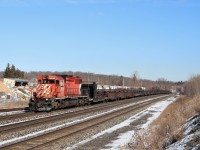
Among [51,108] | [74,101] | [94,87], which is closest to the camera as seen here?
[51,108]

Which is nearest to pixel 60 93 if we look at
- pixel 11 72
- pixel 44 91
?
pixel 44 91

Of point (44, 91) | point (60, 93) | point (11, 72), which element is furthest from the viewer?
point (11, 72)

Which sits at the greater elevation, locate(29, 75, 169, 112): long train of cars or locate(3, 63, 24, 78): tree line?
locate(3, 63, 24, 78): tree line

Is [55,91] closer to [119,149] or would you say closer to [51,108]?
[51,108]

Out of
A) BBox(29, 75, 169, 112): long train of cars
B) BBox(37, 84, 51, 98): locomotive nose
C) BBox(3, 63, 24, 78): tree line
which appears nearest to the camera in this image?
BBox(29, 75, 169, 112): long train of cars

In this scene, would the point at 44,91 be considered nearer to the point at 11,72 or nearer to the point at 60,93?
the point at 60,93

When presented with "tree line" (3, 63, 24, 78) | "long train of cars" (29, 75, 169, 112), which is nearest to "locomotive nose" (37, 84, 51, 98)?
"long train of cars" (29, 75, 169, 112)

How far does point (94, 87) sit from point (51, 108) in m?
15.9

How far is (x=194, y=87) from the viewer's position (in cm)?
5653

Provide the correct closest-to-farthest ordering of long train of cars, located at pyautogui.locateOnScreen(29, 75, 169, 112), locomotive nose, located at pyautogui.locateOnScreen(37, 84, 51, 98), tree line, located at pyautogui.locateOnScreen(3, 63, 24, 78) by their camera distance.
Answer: long train of cars, located at pyautogui.locateOnScreen(29, 75, 169, 112) < locomotive nose, located at pyautogui.locateOnScreen(37, 84, 51, 98) < tree line, located at pyautogui.locateOnScreen(3, 63, 24, 78)

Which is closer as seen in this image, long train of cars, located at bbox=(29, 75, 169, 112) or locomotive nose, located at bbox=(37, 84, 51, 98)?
long train of cars, located at bbox=(29, 75, 169, 112)

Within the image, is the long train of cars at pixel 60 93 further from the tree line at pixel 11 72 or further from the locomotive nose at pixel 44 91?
the tree line at pixel 11 72

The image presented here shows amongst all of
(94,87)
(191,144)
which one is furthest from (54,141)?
(94,87)

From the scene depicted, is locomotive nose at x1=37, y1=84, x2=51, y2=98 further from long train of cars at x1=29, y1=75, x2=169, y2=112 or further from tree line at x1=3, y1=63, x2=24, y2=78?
tree line at x1=3, y1=63, x2=24, y2=78
